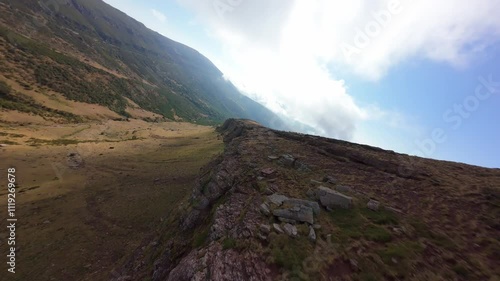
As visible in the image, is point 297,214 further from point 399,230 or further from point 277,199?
point 399,230

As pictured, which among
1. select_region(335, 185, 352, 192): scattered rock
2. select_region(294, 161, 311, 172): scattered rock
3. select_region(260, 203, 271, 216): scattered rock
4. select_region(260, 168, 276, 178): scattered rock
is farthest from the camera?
select_region(294, 161, 311, 172): scattered rock

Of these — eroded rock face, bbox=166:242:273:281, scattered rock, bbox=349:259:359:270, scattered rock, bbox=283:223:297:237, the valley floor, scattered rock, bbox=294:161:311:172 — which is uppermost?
scattered rock, bbox=294:161:311:172

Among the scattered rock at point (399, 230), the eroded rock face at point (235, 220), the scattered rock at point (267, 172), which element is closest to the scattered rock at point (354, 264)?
the scattered rock at point (399, 230)

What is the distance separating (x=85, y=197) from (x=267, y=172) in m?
37.7

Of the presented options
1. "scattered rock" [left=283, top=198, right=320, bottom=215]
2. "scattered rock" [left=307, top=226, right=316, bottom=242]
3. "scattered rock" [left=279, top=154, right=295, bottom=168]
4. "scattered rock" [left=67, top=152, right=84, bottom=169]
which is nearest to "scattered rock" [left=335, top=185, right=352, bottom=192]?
"scattered rock" [left=283, top=198, right=320, bottom=215]

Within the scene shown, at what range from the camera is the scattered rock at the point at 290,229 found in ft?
71.7

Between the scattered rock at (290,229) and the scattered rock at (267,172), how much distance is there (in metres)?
11.7

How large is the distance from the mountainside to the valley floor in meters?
8.13

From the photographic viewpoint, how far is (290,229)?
73.4ft

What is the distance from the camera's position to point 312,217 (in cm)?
2428

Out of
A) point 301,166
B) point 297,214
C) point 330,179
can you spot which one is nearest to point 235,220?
point 297,214

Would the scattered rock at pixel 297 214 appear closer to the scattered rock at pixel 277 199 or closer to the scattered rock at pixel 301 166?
the scattered rock at pixel 277 199

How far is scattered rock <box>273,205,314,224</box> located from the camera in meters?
24.0

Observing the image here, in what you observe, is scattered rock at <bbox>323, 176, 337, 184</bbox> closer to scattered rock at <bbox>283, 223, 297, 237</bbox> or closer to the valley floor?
scattered rock at <bbox>283, 223, 297, 237</bbox>
